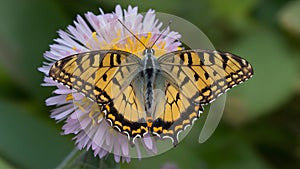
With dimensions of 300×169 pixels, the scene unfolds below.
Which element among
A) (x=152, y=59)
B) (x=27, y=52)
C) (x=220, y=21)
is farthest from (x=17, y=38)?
(x=152, y=59)

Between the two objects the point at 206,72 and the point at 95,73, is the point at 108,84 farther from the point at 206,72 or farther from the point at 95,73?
the point at 206,72

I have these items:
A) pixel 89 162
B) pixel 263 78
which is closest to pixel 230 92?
pixel 263 78

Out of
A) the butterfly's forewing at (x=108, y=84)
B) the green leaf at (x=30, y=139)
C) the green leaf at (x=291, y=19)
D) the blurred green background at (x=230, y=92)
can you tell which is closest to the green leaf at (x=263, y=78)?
the blurred green background at (x=230, y=92)

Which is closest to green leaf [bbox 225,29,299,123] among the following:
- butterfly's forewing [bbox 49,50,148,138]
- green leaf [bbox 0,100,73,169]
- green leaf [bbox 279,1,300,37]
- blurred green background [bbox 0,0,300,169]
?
blurred green background [bbox 0,0,300,169]

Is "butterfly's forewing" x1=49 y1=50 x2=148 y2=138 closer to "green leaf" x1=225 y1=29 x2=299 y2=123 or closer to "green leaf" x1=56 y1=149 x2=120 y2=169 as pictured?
"green leaf" x1=56 y1=149 x2=120 y2=169

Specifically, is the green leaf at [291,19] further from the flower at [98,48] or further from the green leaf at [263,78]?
the flower at [98,48]

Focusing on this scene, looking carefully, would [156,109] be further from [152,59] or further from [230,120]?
[230,120]
